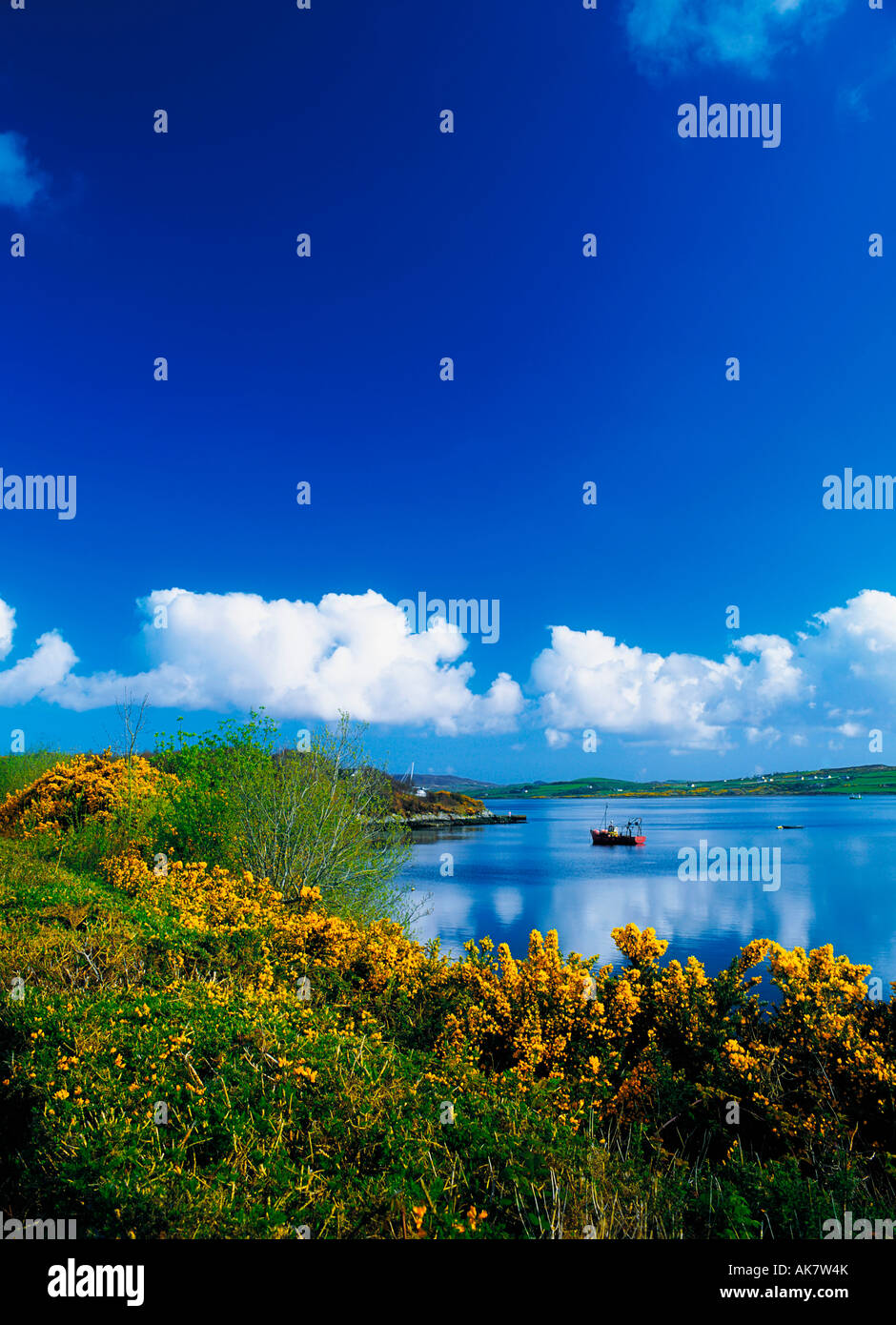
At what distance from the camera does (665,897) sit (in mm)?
36500

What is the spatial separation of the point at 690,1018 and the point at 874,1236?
2527 millimetres

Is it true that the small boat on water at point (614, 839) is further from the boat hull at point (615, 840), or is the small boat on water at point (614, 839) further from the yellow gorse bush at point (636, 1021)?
the yellow gorse bush at point (636, 1021)

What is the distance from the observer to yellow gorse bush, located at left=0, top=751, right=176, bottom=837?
16938mm

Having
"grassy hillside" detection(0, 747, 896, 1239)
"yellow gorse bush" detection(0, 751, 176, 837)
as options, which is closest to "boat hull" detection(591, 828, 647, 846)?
"yellow gorse bush" detection(0, 751, 176, 837)

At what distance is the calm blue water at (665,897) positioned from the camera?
25.1 m

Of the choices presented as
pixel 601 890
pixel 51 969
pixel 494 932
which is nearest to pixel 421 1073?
pixel 51 969

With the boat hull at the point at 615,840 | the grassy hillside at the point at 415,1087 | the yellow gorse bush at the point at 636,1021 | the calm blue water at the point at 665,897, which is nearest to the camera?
the grassy hillside at the point at 415,1087

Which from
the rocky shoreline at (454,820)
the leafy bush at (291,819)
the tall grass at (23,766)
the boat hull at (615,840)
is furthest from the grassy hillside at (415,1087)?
the rocky shoreline at (454,820)

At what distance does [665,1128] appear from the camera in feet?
18.2

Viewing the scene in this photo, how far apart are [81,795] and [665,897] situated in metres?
29.7

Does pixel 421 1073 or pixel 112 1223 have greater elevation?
pixel 112 1223

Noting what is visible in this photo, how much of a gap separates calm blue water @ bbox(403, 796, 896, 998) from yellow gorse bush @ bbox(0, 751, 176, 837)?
876 centimetres

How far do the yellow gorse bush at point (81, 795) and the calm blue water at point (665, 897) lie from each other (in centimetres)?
876

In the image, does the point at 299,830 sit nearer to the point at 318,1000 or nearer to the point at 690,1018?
the point at 318,1000
